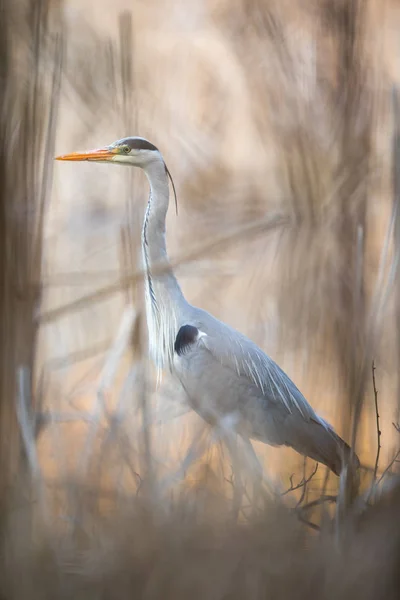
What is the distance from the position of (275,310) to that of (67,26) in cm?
71

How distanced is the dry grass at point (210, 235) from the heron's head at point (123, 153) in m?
0.06

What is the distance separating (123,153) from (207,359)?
44 centimetres

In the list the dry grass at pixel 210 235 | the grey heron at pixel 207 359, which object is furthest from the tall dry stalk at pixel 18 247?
the grey heron at pixel 207 359

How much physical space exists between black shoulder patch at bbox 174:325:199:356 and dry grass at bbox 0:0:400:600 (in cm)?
6

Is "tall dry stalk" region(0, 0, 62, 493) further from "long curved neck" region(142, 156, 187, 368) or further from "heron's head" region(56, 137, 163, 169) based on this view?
"long curved neck" region(142, 156, 187, 368)

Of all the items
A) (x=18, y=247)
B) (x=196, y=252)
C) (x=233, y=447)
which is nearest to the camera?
(x=18, y=247)

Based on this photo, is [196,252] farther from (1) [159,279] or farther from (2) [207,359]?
(2) [207,359]

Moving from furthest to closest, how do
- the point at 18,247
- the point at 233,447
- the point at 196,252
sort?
the point at 196,252 → the point at 233,447 → the point at 18,247

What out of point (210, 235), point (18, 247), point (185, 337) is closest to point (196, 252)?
point (210, 235)

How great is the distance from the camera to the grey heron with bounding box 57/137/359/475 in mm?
1315

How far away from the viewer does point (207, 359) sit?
1384 mm

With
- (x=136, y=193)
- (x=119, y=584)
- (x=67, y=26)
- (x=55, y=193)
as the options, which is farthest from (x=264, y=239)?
(x=119, y=584)

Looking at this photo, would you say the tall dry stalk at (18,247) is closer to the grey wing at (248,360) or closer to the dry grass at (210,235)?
the dry grass at (210,235)

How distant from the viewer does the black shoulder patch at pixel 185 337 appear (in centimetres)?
139
